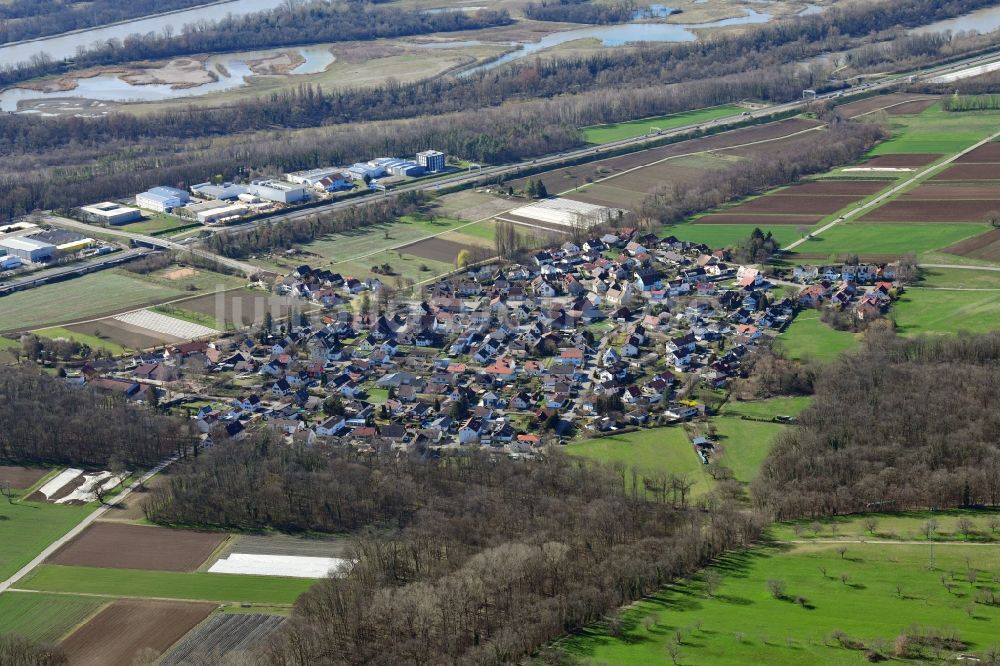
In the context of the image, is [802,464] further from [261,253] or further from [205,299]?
[261,253]

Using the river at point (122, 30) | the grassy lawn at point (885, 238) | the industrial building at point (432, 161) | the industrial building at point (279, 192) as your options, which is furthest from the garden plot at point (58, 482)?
the river at point (122, 30)


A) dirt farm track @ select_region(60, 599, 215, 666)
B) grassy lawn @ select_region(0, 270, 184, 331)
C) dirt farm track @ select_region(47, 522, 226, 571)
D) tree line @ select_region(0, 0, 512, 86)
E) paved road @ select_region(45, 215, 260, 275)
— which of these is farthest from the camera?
tree line @ select_region(0, 0, 512, 86)

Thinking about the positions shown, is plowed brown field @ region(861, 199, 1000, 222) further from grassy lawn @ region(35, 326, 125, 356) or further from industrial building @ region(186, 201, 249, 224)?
grassy lawn @ region(35, 326, 125, 356)

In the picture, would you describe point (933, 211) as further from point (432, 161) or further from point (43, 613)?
point (43, 613)

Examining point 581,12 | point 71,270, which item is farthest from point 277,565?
point 581,12

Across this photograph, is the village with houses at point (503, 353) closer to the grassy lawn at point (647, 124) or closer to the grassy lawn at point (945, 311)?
the grassy lawn at point (945, 311)

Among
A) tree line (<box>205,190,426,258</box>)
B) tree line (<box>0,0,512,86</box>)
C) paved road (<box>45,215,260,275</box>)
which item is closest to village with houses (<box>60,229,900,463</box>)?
paved road (<box>45,215,260,275</box>)

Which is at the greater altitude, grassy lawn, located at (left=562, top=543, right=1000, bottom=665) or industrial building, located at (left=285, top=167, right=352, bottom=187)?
industrial building, located at (left=285, top=167, right=352, bottom=187)

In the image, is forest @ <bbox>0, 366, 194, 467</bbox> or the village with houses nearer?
forest @ <bbox>0, 366, 194, 467</bbox>
